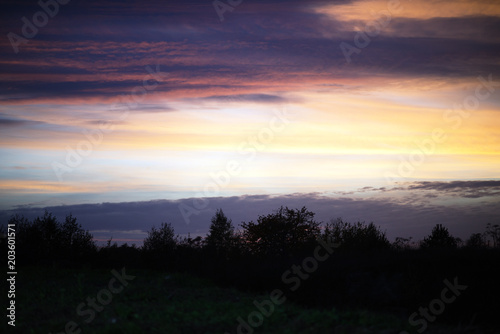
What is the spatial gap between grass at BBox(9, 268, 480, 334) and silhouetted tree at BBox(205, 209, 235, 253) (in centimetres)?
773

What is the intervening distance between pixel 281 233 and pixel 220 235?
14.6ft

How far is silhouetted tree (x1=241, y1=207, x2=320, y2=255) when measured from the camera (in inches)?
1064

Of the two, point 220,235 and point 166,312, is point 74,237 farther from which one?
point 166,312

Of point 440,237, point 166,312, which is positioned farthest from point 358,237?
point 166,312

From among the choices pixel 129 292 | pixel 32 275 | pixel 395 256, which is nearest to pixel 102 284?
pixel 129 292

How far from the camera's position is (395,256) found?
53.0 ft

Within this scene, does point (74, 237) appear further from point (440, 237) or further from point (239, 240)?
point (440, 237)

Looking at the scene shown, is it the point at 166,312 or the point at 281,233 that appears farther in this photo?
the point at 281,233

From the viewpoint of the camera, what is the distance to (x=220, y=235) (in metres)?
30.0

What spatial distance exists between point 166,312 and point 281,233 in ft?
52.1

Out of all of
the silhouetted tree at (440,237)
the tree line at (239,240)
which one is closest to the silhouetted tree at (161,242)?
the tree line at (239,240)

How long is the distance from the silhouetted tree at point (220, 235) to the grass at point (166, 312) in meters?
7.73

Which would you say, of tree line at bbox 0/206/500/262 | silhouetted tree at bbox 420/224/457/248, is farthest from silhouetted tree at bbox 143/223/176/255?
silhouetted tree at bbox 420/224/457/248

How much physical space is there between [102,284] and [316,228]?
15.4 m
